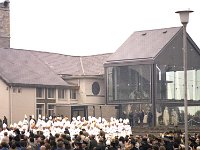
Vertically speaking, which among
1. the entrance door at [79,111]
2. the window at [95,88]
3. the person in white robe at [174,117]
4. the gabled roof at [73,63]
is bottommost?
the person in white robe at [174,117]

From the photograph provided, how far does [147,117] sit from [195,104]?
9480mm

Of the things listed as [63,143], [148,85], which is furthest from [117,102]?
[63,143]

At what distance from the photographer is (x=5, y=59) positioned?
79.8 m

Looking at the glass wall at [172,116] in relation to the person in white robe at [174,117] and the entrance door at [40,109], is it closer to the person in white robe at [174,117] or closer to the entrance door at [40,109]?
the person in white robe at [174,117]

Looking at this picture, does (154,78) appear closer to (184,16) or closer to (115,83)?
(115,83)

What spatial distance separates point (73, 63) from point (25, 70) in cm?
1154

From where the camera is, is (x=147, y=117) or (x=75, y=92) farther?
(x=75, y=92)

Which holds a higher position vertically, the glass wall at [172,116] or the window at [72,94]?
the window at [72,94]

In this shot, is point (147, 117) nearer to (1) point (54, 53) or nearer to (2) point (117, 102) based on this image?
(2) point (117, 102)

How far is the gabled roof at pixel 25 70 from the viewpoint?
76.2m

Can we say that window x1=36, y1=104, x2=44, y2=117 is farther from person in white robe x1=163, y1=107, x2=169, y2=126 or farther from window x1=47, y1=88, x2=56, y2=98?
person in white robe x1=163, y1=107, x2=169, y2=126

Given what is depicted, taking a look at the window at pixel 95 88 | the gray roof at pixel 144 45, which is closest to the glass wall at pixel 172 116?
the gray roof at pixel 144 45

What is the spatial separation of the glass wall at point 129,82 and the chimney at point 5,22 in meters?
23.4

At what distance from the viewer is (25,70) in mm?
79750
